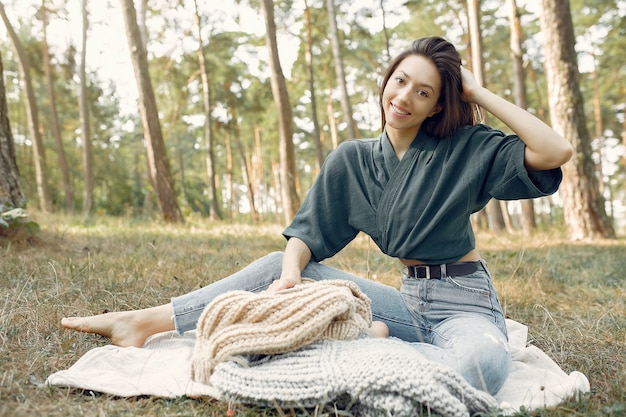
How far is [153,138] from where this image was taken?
880 centimetres

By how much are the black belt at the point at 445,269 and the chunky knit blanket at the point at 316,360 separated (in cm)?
41

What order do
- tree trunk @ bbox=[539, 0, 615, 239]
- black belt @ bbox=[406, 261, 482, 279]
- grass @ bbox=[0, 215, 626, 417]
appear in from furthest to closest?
tree trunk @ bbox=[539, 0, 615, 239] < black belt @ bbox=[406, 261, 482, 279] < grass @ bbox=[0, 215, 626, 417]

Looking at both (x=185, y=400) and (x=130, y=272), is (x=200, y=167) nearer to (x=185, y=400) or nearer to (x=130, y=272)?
(x=130, y=272)

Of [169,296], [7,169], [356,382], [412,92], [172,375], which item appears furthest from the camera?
[7,169]

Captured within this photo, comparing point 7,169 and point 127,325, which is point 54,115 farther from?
point 127,325

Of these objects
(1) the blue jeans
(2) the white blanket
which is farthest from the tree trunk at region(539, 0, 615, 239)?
(1) the blue jeans

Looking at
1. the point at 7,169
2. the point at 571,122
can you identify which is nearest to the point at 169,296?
the point at 7,169

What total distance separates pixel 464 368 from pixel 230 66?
1665cm

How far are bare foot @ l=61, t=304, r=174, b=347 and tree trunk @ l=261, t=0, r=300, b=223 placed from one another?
23.0 ft

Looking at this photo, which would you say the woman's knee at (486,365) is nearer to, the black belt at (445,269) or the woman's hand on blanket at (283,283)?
the black belt at (445,269)

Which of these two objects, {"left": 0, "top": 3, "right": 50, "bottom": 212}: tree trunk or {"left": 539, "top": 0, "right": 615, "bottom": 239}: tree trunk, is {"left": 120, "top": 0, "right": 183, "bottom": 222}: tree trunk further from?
{"left": 539, "top": 0, "right": 615, "bottom": 239}: tree trunk

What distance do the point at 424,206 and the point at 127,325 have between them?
146 cm

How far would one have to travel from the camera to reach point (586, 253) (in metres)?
5.59

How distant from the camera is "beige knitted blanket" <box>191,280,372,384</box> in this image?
6.09ft
